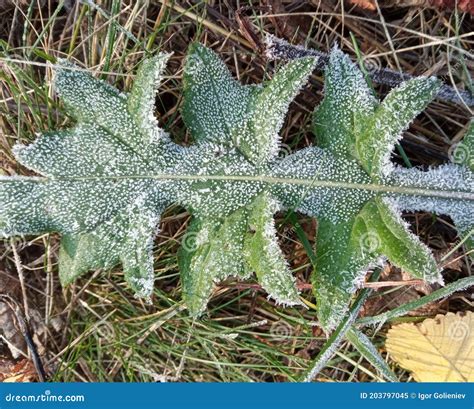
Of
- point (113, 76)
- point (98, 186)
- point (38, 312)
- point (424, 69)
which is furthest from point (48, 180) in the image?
point (424, 69)

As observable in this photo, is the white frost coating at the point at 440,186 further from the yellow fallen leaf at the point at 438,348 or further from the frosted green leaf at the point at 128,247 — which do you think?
the frosted green leaf at the point at 128,247

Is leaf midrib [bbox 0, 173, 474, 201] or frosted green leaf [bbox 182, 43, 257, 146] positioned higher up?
frosted green leaf [bbox 182, 43, 257, 146]

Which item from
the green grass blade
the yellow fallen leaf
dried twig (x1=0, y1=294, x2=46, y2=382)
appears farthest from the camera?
dried twig (x1=0, y1=294, x2=46, y2=382)

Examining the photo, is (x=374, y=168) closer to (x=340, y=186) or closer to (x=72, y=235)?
(x=340, y=186)

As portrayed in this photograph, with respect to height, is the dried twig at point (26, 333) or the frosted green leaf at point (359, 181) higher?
the frosted green leaf at point (359, 181)

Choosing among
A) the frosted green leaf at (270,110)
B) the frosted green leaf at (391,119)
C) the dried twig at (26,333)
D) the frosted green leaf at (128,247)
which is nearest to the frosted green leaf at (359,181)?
the frosted green leaf at (391,119)

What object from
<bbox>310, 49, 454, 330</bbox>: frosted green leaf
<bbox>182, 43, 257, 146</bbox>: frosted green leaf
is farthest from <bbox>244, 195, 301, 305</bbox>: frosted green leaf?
<bbox>182, 43, 257, 146</bbox>: frosted green leaf

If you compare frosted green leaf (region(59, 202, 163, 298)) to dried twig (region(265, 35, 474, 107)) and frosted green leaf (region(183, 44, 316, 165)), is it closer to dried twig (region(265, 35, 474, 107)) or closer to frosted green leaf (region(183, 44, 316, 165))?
frosted green leaf (region(183, 44, 316, 165))
